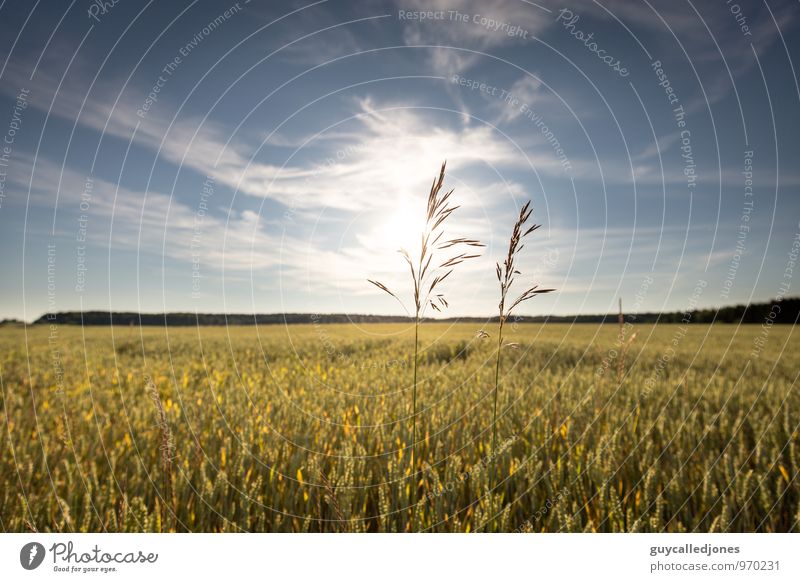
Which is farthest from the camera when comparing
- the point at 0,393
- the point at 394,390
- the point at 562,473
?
the point at 0,393

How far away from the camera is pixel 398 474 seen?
2.51 metres

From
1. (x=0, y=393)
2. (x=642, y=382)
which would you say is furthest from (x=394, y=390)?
(x=0, y=393)

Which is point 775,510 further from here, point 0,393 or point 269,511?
point 0,393

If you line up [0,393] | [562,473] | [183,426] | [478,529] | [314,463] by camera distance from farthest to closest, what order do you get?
1. [0,393]
2. [183,426]
3. [562,473]
4. [314,463]
5. [478,529]
